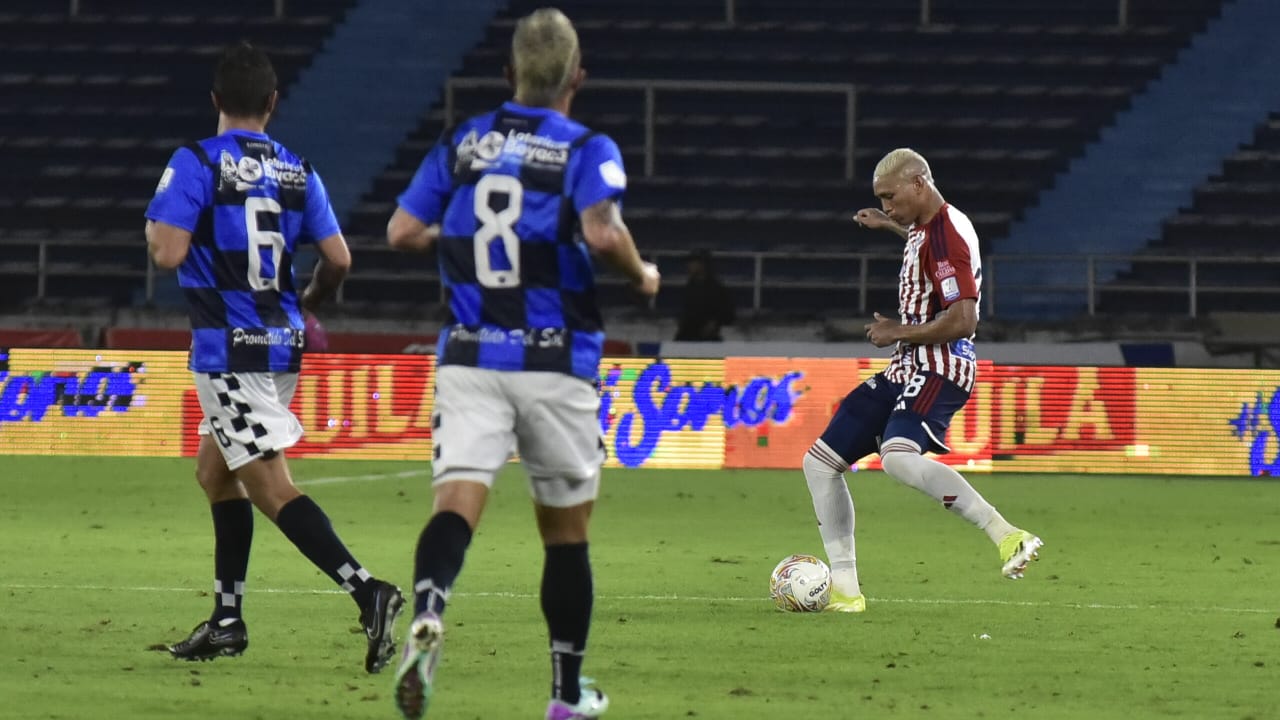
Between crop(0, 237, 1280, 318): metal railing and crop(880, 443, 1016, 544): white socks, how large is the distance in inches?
515

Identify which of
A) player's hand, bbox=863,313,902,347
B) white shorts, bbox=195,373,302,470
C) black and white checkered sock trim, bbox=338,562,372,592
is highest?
player's hand, bbox=863,313,902,347

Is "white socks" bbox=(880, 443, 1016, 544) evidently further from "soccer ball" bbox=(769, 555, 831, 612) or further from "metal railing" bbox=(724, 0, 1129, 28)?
"metal railing" bbox=(724, 0, 1129, 28)

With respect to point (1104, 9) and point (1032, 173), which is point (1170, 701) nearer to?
point (1032, 173)

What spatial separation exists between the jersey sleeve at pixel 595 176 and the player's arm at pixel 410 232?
40cm

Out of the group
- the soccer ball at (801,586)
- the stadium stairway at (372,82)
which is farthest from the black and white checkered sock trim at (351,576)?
the stadium stairway at (372,82)

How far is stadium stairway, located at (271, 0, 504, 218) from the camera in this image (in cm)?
2438

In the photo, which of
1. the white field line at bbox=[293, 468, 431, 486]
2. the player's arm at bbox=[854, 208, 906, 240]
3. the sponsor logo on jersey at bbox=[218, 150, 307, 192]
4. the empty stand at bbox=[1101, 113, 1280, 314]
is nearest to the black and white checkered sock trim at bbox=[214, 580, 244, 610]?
the sponsor logo on jersey at bbox=[218, 150, 307, 192]

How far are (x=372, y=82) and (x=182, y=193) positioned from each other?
19.5m

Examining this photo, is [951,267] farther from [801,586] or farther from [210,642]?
[210,642]

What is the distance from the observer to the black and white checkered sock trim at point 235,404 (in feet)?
19.9

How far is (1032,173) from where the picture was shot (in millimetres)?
23438

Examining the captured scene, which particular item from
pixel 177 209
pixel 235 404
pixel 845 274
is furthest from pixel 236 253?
pixel 845 274

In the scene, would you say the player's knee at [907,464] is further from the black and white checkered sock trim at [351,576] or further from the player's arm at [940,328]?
the black and white checkered sock trim at [351,576]

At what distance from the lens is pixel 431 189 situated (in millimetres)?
4930
